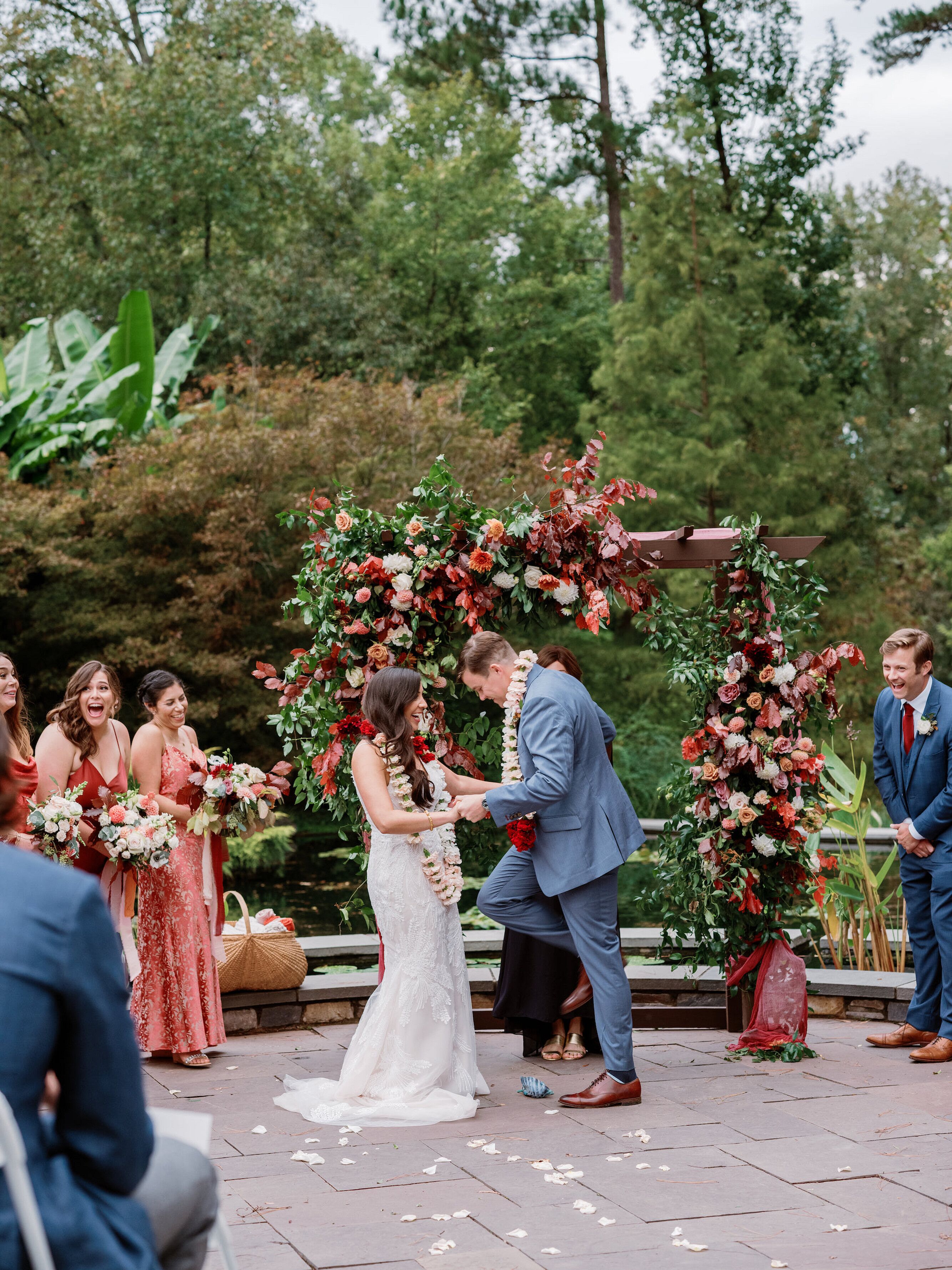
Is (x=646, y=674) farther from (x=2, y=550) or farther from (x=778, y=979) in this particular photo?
(x=778, y=979)

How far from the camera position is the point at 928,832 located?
19.1 feet

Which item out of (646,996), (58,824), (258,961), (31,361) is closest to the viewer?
(58,824)

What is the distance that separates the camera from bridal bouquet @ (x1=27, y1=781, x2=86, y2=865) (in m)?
5.47

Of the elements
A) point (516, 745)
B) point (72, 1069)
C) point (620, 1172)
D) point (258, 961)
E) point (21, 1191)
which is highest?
point (516, 745)

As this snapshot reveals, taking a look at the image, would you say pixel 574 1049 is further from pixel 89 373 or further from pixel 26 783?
pixel 89 373

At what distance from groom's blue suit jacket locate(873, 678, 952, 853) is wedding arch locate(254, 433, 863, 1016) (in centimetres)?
26

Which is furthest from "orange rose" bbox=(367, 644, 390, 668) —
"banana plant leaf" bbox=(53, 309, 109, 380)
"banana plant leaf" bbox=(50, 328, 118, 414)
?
"banana plant leaf" bbox=(53, 309, 109, 380)

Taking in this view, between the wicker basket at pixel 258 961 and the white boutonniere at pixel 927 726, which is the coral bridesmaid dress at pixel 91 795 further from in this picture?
the white boutonniere at pixel 927 726

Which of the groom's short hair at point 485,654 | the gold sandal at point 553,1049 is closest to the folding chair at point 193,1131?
the groom's short hair at point 485,654

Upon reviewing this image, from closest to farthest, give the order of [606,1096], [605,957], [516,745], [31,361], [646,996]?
1. [606,1096]
2. [605,957]
3. [516,745]
4. [646,996]
5. [31,361]

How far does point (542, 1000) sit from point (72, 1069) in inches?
166

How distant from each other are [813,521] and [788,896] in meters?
11.9

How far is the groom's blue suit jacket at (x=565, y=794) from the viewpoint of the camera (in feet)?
16.9

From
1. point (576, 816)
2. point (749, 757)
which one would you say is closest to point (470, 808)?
point (576, 816)
